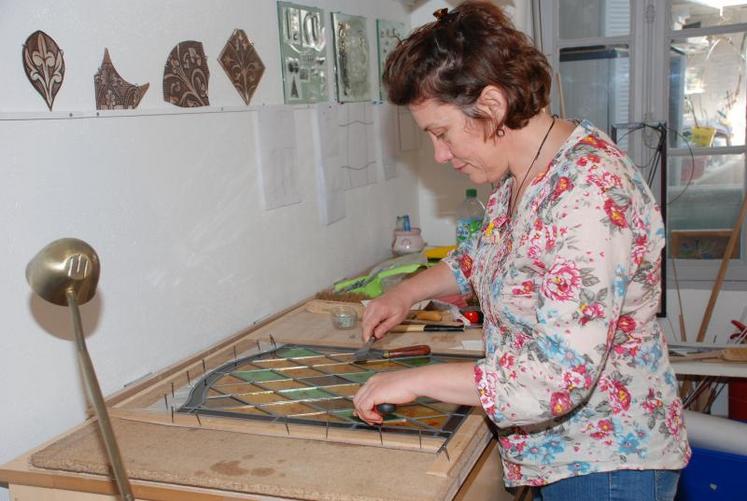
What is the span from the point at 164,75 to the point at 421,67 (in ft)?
1.95

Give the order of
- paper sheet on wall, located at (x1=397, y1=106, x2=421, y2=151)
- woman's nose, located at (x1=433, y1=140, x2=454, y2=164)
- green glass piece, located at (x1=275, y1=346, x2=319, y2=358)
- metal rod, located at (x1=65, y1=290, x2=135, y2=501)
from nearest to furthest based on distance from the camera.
Result: metal rod, located at (x1=65, y1=290, x2=135, y2=501), woman's nose, located at (x1=433, y1=140, x2=454, y2=164), green glass piece, located at (x1=275, y1=346, x2=319, y2=358), paper sheet on wall, located at (x1=397, y1=106, x2=421, y2=151)

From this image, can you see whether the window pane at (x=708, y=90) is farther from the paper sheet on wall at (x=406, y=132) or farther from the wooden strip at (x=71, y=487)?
the wooden strip at (x=71, y=487)

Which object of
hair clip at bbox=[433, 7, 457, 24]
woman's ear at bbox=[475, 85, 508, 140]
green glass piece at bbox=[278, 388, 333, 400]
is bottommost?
green glass piece at bbox=[278, 388, 333, 400]

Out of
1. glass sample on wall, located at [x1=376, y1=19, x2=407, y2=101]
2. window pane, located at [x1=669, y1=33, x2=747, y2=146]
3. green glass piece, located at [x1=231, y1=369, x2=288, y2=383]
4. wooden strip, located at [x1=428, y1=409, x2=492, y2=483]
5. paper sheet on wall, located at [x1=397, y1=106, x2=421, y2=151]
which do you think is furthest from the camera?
window pane, located at [x1=669, y1=33, x2=747, y2=146]

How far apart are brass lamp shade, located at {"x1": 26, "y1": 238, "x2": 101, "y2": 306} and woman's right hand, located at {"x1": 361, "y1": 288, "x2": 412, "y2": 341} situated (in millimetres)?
668

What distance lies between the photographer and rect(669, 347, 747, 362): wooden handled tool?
2.19 meters

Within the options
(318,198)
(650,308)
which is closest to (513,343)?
(650,308)

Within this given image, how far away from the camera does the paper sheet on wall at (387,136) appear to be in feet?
7.83

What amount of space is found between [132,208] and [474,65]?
2.21ft

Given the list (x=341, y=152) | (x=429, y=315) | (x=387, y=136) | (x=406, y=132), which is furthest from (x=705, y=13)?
(x=429, y=315)

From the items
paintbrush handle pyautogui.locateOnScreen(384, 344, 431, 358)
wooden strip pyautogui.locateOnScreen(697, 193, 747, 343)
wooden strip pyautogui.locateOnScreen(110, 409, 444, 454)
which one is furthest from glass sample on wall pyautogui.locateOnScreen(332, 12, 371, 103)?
wooden strip pyautogui.locateOnScreen(697, 193, 747, 343)

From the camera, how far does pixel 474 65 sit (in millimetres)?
976

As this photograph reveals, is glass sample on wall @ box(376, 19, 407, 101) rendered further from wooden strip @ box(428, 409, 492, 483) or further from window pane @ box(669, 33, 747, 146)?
wooden strip @ box(428, 409, 492, 483)

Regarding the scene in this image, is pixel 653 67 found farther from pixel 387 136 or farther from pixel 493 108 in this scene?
pixel 493 108
